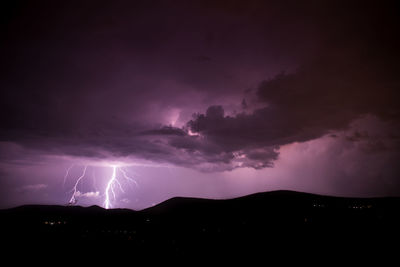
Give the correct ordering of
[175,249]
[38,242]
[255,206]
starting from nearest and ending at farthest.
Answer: [175,249] < [38,242] < [255,206]

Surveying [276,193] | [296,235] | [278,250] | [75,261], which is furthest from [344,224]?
[276,193]

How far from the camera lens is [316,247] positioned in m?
33.4

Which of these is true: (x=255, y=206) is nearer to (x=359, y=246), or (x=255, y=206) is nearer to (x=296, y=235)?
(x=296, y=235)

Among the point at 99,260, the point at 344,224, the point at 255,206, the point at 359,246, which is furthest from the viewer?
the point at 255,206

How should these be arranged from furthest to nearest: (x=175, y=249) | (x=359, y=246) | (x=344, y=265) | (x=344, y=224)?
(x=344, y=224), (x=175, y=249), (x=359, y=246), (x=344, y=265)

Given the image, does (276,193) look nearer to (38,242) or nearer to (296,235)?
(296,235)

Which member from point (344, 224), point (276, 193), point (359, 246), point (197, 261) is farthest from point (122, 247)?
point (276, 193)

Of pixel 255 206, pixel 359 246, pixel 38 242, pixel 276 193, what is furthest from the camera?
pixel 276 193

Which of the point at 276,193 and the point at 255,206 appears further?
the point at 276,193

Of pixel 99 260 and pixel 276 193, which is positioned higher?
pixel 276 193

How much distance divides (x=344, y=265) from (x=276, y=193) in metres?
92.1

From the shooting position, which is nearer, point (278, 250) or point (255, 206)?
point (278, 250)

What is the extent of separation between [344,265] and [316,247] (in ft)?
21.4

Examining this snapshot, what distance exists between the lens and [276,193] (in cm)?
11506
